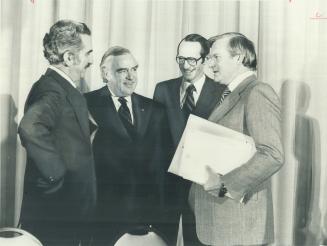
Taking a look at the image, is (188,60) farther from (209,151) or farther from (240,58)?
(209,151)

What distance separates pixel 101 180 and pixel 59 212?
7.5 inches

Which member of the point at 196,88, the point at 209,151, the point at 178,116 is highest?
the point at 196,88

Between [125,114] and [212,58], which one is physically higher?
[212,58]

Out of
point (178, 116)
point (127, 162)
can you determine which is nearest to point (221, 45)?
point (178, 116)

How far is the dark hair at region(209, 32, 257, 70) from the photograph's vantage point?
5.04ft

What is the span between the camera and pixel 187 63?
1549 millimetres

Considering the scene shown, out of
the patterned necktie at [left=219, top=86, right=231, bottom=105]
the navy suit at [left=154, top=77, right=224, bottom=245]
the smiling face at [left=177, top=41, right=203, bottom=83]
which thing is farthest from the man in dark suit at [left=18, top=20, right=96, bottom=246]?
the patterned necktie at [left=219, top=86, right=231, bottom=105]

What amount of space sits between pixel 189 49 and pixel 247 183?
1.76 feet

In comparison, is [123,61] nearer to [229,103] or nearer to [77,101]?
[77,101]

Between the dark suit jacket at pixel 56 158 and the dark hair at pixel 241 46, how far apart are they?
1.95ft

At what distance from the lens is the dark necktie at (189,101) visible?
5.03 ft

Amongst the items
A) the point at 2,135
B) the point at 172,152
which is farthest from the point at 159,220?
the point at 2,135

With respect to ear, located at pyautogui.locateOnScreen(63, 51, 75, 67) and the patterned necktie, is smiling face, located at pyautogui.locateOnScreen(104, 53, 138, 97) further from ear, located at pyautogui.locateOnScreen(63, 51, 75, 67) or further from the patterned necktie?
the patterned necktie

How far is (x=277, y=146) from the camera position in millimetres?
1505
